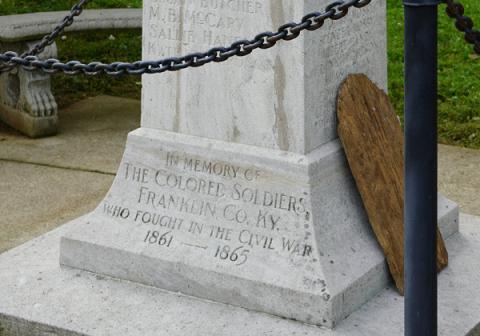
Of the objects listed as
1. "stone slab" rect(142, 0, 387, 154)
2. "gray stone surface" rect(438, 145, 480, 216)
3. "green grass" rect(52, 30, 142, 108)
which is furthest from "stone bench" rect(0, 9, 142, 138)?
"stone slab" rect(142, 0, 387, 154)

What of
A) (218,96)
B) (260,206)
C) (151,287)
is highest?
(218,96)

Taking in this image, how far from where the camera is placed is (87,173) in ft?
22.1

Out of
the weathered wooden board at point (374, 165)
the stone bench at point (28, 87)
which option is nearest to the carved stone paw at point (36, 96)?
the stone bench at point (28, 87)

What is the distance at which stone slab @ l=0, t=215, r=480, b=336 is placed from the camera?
4.48 meters

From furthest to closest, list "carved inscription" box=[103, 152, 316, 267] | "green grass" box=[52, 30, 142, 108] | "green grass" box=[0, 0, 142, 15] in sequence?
1. "green grass" box=[0, 0, 142, 15]
2. "green grass" box=[52, 30, 142, 108]
3. "carved inscription" box=[103, 152, 316, 267]

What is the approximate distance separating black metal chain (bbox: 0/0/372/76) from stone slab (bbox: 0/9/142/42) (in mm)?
3240

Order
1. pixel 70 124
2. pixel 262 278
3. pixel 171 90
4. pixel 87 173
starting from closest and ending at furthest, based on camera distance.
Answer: pixel 262 278
pixel 171 90
pixel 87 173
pixel 70 124

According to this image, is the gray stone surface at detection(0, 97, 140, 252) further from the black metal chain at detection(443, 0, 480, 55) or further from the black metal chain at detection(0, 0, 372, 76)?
the black metal chain at detection(443, 0, 480, 55)

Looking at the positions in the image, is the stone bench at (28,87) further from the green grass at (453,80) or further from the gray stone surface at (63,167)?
the green grass at (453,80)

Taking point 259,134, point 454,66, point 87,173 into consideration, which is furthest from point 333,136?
point 454,66

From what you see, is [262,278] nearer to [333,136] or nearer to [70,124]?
[333,136]

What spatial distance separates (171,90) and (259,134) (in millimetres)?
426

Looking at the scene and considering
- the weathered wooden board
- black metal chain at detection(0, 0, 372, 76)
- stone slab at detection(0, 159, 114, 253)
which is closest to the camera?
black metal chain at detection(0, 0, 372, 76)

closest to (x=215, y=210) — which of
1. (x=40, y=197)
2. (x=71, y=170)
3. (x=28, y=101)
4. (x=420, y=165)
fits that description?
(x=420, y=165)
